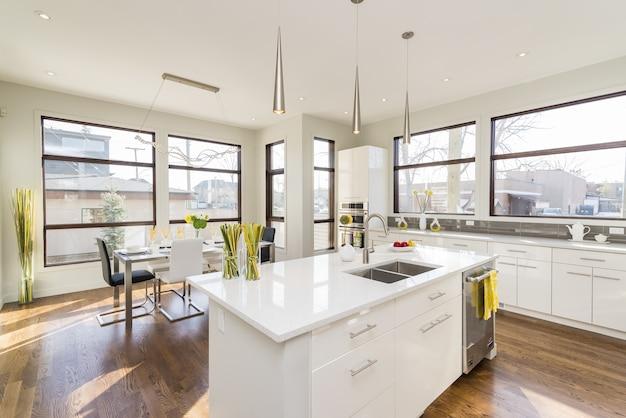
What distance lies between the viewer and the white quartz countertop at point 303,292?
1.17 m

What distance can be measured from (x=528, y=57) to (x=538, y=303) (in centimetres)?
272

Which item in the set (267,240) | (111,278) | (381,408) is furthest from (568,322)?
(111,278)

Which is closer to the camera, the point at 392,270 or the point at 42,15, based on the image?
the point at 392,270

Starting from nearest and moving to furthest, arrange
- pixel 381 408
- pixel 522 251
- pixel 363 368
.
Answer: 1. pixel 363 368
2. pixel 381 408
3. pixel 522 251

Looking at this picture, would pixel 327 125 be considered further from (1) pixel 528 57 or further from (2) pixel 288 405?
(2) pixel 288 405

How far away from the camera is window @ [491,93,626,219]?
327cm

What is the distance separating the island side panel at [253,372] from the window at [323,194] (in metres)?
3.95

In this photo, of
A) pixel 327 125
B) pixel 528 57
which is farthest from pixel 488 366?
pixel 327 125

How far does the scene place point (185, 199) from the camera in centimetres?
543

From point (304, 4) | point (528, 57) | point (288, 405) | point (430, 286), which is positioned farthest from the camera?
point (528, 57)

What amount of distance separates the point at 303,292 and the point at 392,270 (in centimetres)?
107

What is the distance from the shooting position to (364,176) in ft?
16.8

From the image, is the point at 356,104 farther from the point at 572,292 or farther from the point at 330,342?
the point at 572,292

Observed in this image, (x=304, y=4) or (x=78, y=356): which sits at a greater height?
(x=304, y=4)
